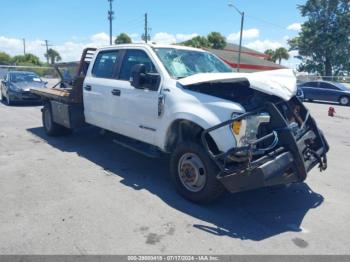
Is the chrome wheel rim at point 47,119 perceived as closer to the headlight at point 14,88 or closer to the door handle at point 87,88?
the door handle at point 87,88

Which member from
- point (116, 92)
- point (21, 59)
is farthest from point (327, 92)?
point (21, 59)

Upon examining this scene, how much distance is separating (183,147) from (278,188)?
1.62m

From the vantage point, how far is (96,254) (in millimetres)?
3229

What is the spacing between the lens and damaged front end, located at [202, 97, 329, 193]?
148 inches

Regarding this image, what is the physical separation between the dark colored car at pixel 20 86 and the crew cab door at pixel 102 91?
8.15 meters

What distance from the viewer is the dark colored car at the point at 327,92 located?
63.9 feet

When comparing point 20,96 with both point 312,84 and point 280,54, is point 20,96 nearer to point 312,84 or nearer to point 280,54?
point 312,84

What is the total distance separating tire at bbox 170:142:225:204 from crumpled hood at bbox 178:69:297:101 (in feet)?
2.77

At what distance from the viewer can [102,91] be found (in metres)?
6.10

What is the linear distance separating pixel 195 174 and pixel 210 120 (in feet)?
2.48

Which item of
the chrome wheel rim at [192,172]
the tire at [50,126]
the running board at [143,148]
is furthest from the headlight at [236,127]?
the tire at [50,126]

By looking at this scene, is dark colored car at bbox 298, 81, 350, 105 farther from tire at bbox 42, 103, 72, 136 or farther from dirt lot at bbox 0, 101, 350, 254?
tire at bbox 42, 103, 72, 136

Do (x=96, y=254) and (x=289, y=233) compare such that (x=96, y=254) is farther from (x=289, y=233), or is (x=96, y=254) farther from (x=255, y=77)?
(x=255, y=77)

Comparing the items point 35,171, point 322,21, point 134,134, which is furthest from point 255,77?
point 322,21
